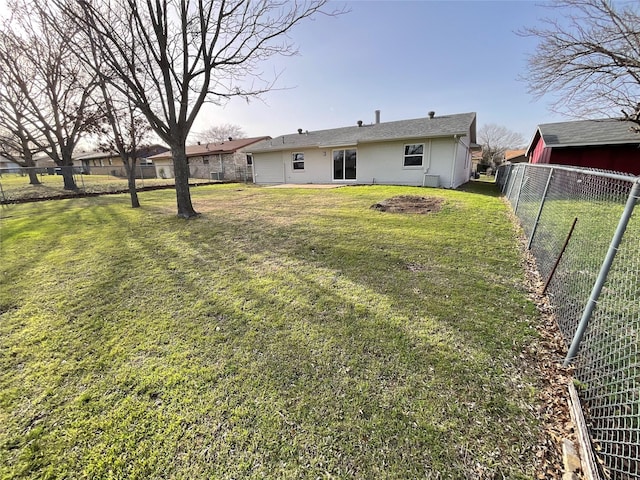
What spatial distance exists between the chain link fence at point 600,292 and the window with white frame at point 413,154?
8.60 metres

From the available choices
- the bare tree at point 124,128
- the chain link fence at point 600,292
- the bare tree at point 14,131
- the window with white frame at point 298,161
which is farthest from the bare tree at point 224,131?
the chain link fence at point 600,292

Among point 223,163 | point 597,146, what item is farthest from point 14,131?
point 597,146

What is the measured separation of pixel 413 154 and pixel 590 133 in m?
11.0

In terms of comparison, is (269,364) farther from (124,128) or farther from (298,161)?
(298,161)

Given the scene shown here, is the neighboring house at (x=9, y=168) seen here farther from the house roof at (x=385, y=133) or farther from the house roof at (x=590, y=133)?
the house roof at (x=590, y=133)

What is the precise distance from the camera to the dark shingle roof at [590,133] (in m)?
13.4

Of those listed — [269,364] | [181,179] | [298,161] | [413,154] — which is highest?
[413,154]

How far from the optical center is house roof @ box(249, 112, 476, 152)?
1236 cm

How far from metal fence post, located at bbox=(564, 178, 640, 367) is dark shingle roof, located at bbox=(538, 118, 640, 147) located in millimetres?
16218

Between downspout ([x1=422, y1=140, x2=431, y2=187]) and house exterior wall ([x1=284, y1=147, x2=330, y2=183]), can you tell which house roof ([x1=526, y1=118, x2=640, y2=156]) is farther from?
house exterior wall ([x1=284, y1=147, x2=330, y2=183])

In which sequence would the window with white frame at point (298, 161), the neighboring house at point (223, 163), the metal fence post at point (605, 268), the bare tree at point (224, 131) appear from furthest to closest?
the bare tree at point (224, 131), the neighboring house at point (223, 163), the window with white frame at point (298, 161), the metal fence post at point (605, 268)

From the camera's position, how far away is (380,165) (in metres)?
14.2

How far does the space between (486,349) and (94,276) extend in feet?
17.3

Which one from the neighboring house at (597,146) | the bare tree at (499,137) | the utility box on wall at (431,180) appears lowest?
the utility box on wall at (431,180)
